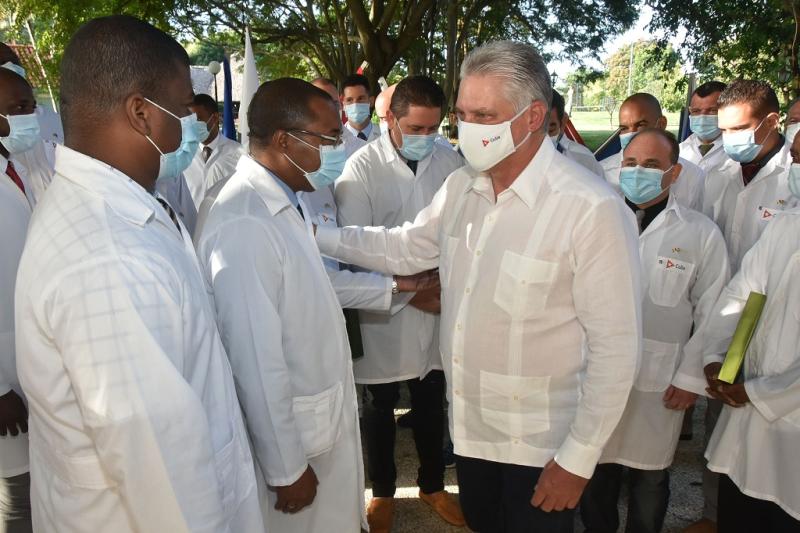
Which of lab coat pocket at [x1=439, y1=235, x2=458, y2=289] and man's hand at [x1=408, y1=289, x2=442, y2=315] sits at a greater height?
lab coat pocket at [x1=439, y1=235, x2=458, y2=289]

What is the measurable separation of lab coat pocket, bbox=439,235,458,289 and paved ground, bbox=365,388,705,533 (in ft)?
5.90

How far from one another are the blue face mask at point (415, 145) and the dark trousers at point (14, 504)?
2618 millimetres

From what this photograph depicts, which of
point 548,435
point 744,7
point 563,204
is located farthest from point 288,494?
point 744,7

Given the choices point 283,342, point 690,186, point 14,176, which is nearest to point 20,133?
point 14,176

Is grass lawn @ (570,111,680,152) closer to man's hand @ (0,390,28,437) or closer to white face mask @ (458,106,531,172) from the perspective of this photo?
white face mask @ (458,106,531,172)

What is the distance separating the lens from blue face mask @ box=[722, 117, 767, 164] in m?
4.23

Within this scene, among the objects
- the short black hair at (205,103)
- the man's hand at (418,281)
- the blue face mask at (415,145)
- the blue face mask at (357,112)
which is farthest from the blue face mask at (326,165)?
the blue face mask at (357,112)

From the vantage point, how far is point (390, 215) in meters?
3.88

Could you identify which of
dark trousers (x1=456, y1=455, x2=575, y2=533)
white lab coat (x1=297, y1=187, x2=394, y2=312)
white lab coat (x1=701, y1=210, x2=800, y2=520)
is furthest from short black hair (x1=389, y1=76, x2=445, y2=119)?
dark trousers (x1=456, y1=455, x2=575, y2=533)

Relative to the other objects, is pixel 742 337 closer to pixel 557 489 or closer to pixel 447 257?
pixel 557 489

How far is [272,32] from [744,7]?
11095mm

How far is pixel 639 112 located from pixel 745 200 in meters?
1.42

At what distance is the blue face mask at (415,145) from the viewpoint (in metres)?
3.90

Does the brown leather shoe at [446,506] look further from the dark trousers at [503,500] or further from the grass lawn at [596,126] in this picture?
the grass lawn at [596,126]
